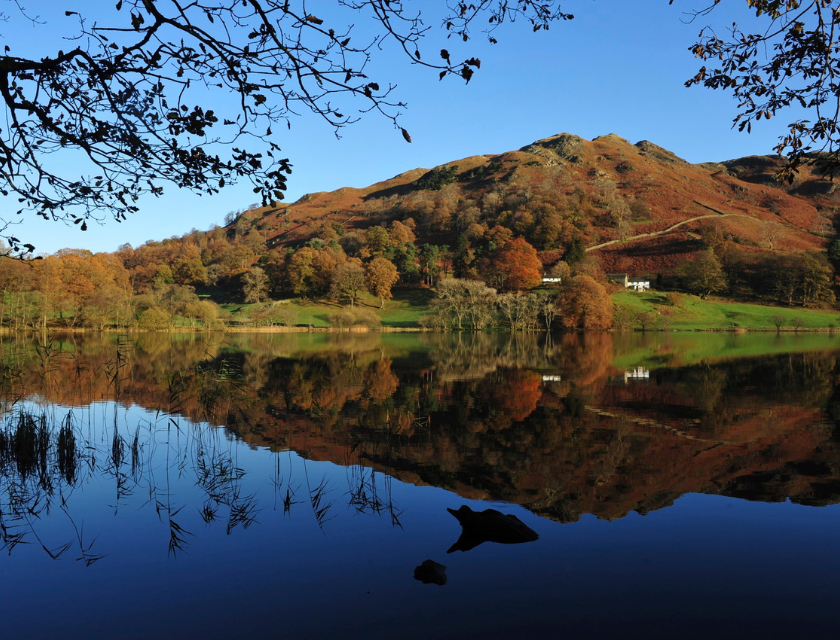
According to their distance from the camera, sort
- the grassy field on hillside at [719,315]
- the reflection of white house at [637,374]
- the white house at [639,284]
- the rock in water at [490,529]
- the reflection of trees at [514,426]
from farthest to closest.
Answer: the white house at [639,284], the grassy field on hillside at [719,315], the reflection of white house at [637,374], the reflection of trees at [514,426], the rock in water at [490,529]

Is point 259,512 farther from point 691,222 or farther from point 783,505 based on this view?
point 691,222

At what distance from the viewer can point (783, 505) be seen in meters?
7.97

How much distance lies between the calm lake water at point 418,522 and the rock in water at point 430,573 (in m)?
0.03

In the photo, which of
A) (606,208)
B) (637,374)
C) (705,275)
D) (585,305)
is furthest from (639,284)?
(637,374)

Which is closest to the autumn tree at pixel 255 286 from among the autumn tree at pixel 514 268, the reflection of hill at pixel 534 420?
the autumn tree at pixel 514 268

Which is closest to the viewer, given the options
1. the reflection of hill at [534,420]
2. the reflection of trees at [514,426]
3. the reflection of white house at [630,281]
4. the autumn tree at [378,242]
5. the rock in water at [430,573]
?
the rock in water at [430,573]

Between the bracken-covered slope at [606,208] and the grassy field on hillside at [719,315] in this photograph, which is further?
the bracken-covered slope at [606,208]

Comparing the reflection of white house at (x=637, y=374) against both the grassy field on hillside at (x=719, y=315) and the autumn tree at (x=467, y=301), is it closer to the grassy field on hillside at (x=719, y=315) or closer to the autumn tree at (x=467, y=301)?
the autumn tree at (x=467, y=301)

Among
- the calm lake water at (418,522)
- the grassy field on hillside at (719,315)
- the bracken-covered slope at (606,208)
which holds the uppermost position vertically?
the bracken-covered slope at (606,208)

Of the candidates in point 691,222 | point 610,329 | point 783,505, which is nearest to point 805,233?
point 691,222

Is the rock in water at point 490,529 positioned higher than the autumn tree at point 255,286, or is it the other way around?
the autumn tree at point 255,286

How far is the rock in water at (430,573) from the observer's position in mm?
5762

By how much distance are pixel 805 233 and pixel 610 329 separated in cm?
8640

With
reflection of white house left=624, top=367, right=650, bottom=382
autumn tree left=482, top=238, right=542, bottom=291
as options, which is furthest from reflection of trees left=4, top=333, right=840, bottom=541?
autumn tree left=482, top=238, right=542, bottom=291
